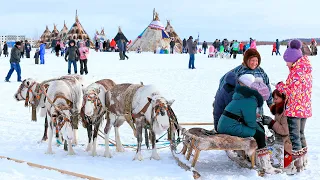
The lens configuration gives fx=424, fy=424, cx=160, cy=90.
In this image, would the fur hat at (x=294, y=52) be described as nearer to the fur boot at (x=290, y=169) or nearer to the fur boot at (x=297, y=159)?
the fur boot at (x=297, y=159)

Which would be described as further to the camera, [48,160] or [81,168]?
[48,160]

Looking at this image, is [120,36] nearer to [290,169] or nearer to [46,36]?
[46,36]

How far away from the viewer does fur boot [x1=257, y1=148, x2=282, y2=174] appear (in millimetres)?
5098

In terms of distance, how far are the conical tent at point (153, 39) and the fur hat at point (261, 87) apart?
2931 cm

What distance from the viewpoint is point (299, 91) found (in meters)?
5.21

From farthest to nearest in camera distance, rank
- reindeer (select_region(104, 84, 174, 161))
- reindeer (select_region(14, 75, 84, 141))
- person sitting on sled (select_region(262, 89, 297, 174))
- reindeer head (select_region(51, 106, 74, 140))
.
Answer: reindeer (select_region(14, 75, 84, 141)) → reindeer head (select_region(51, 106, 74, 140)) → reindeer (select_region(104, 84, 174, 161)) → person sitting on sled (select_region(262, 89, 297, 174))

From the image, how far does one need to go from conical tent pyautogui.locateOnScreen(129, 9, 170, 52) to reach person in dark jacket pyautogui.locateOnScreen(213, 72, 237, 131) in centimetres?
2918

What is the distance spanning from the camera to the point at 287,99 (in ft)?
17.2

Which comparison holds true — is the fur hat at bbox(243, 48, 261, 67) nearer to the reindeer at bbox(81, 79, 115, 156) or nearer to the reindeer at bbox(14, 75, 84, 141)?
the reindeer at bbox(81, 79, 115, 156)

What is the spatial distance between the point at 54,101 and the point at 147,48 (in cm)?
2925

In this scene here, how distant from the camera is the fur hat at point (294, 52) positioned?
5277 mm

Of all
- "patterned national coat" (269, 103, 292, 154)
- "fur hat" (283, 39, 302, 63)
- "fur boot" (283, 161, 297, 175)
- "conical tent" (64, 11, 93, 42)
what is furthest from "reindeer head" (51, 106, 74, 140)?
"conical tent" (64, 11, 93, 42)

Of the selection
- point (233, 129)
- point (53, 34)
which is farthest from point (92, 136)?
point (53, 34)

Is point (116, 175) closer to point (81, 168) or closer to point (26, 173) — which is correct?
point (81, 168)
